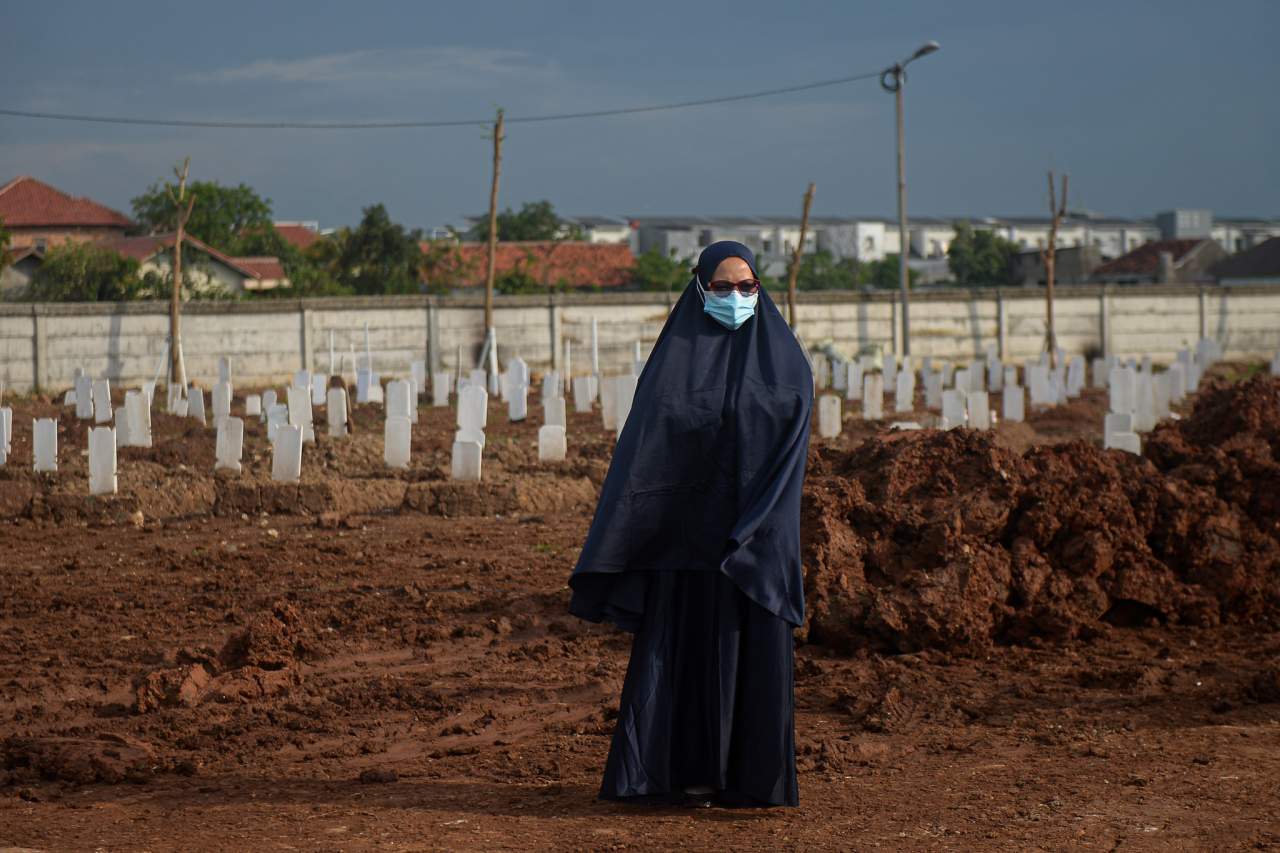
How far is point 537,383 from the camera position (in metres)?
24.6

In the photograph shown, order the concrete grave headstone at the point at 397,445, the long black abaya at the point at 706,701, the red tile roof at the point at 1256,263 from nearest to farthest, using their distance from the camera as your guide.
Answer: the long black abaya at the point at 706,701
the concrete grave headstone at the point at 397,445
the red tile roof at the point at 1256,263

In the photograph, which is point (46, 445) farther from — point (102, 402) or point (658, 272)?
point (658, 272)

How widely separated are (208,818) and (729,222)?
6712cm

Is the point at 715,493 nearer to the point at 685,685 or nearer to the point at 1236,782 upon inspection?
the point at 685,685

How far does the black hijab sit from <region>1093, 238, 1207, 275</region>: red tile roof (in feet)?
152

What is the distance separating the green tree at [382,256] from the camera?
37.9 metres

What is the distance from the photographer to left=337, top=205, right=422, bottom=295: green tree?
3788cm

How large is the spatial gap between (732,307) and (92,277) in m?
27.9

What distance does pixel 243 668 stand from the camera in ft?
19.6

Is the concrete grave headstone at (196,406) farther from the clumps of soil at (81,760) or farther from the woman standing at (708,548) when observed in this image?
the woman standing at (708,548)

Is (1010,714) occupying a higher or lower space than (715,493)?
lower

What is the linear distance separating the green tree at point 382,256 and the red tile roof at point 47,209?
48.5 feet

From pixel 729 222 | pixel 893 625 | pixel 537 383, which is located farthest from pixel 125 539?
pixel 729 222

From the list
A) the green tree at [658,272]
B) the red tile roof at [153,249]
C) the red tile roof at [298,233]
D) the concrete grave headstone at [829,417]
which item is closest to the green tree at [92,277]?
the red tile roof at [153,249]
